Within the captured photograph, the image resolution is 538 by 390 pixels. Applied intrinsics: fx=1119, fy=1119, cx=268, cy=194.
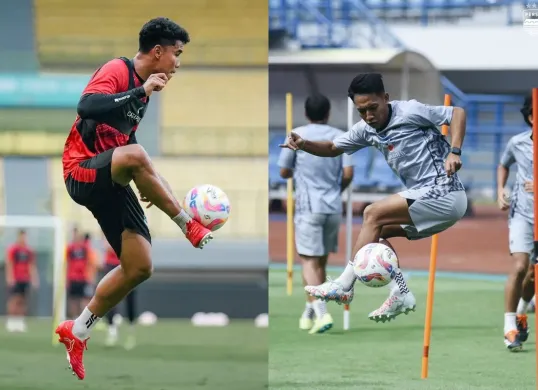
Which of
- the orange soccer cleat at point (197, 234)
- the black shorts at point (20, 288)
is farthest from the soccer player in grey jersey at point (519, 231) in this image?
the black shorts at point (20, 288)

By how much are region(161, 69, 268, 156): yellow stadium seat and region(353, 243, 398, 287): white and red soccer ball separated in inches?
588

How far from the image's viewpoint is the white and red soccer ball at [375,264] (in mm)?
6762

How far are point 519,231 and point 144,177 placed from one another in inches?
172

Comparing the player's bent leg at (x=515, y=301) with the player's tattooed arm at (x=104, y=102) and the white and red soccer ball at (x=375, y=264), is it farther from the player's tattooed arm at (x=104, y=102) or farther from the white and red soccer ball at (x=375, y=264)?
the player's tattooed arm at (x=104, y=102)

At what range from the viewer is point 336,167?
10.8 metres

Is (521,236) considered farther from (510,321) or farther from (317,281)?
(317,281)

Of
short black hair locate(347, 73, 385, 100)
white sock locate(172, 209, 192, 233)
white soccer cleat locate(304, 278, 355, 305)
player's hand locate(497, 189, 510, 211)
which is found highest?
short black hair locate(347, 73, 385, 100)

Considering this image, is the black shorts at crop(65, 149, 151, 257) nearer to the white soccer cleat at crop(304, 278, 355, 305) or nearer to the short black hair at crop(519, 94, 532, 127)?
the white soccer cleat at crop(304, 278, 355, 305)

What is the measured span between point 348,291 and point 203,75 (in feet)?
54.3

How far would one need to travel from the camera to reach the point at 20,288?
48.3 feet

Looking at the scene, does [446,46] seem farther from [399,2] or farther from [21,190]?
[21,190]

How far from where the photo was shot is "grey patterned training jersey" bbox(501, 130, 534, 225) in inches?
368

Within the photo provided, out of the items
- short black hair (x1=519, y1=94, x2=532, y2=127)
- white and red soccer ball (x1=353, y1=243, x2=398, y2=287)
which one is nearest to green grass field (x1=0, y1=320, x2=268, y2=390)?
white and red soccer ball (x1=353, y1=243, x2=398, y2=287)

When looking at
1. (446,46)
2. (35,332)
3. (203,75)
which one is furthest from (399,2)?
(35,332)
